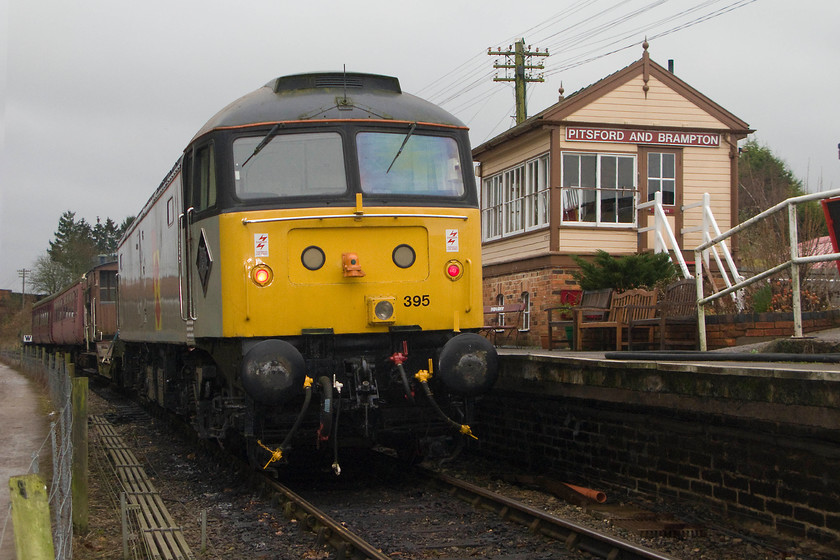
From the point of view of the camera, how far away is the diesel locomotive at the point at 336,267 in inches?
317

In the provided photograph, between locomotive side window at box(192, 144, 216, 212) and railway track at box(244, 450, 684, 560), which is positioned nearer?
railway track at box(244, 450, 684, 560)

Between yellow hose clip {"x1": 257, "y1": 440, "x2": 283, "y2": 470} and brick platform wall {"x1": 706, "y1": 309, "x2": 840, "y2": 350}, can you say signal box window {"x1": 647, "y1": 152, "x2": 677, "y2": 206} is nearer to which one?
brick platform wall {"x1": 706, "y1": 309, "x2": 840, "y2": 350}

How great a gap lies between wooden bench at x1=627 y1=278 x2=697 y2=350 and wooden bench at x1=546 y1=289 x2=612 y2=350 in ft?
2.35

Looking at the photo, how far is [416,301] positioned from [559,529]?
2.45 m

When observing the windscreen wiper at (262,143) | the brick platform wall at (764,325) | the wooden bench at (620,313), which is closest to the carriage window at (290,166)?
the windscreen wiper at (262,143)

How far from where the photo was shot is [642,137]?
17359 mm

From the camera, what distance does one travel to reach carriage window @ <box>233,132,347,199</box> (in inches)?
329

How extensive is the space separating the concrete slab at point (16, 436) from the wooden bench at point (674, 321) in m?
6.68

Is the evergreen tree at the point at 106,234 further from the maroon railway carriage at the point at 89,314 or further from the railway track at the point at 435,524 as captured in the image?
the railway track at the point at 435,524

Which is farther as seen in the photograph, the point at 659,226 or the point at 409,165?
the point at 659,226

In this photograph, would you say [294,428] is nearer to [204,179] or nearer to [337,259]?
[337,259]

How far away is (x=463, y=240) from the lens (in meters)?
8.63

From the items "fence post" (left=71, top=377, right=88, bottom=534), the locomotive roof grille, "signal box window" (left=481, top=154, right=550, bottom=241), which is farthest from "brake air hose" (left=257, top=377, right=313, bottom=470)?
"signal box window" (left=481, top=154, right=550, bottom=241)

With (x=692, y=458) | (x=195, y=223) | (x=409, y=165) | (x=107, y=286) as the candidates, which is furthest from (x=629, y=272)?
(x=107, y=286)
